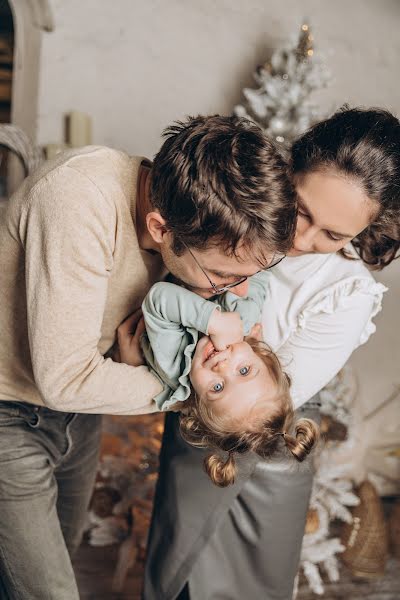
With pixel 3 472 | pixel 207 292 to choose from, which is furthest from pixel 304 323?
pixel 3 472

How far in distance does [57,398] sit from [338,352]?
0.68m

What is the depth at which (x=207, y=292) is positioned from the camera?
131 centimetres

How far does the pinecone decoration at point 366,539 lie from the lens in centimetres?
256

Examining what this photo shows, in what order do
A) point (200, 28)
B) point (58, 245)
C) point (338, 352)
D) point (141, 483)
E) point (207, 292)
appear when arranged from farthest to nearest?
point (200, 28) < point (141, 483) < point (338, 352) < point (207, 292) < point (58, 245)

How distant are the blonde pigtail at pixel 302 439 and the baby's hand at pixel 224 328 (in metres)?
0.27

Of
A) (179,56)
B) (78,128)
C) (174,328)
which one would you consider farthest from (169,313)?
(179,56)

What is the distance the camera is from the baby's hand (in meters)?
1.32

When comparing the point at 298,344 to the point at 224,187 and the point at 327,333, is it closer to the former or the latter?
the point at 327,333

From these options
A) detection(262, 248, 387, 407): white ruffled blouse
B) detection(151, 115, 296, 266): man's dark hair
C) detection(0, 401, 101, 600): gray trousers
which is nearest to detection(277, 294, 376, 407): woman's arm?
detection(262, 248, 387, 407): white ruffled blouse

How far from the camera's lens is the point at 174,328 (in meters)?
1.33

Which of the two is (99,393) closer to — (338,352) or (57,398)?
(57,398)

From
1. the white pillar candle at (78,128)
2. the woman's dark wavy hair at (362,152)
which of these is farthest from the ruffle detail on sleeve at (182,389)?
the white pillar candle at (78,128)

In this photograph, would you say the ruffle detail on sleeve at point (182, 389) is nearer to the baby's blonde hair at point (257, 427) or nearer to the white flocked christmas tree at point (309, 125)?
the baby's blonde hair at point (257, 427)

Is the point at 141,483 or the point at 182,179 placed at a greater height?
the point at 182,179
